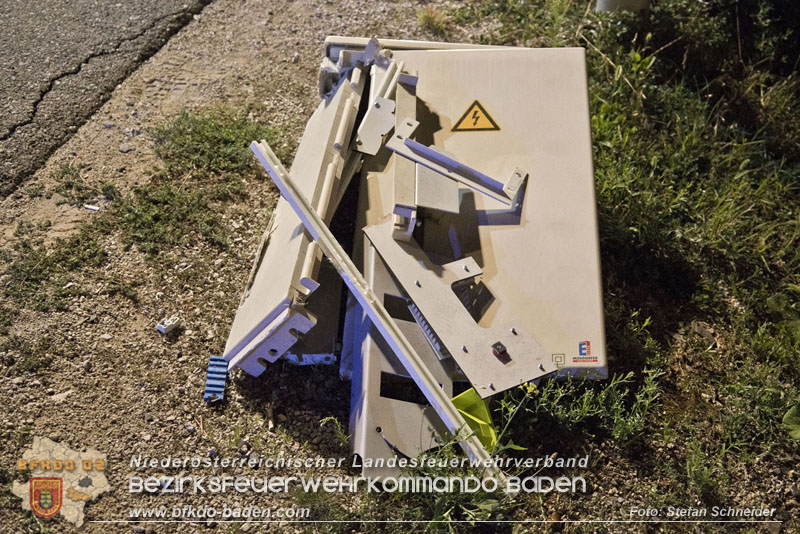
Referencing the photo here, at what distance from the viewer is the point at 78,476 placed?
2.90 meters

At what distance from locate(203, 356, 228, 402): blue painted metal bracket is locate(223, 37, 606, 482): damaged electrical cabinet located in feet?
0.42

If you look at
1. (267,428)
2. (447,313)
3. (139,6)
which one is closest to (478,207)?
(447,313)

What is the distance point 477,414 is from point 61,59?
12.4 ft

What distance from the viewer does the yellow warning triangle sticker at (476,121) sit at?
138 inches

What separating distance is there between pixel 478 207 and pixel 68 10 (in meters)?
3.63

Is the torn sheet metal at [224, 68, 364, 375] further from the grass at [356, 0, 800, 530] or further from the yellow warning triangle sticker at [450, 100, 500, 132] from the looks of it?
the grass at [356, 0, 800, 530]

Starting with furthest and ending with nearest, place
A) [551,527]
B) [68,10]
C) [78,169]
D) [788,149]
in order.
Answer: [68,10], [788,149], [78,169], [551,527]

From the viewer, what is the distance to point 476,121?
11.6 ft

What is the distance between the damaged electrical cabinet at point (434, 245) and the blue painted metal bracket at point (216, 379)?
0.42 feet

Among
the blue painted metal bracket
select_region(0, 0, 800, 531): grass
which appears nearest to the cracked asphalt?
select_region(0, 0, 800, 531): grass

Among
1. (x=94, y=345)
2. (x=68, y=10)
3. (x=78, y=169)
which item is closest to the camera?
(x=94, y=345)

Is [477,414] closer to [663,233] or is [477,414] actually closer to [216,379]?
[216,379]

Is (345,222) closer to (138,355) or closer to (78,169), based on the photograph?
(138,355)

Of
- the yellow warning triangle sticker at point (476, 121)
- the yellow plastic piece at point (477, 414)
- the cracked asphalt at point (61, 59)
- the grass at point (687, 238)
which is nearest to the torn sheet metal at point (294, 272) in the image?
the yellow warning triangle sticker at point (476, 121)
